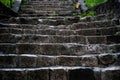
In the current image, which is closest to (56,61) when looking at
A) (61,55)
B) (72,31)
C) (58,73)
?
(61,55)

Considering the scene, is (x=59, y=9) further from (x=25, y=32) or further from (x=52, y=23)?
(x=25, y=32)

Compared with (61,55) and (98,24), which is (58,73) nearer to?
(61,55)

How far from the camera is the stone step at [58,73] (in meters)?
3.43

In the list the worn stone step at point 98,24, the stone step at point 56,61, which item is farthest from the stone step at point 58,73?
the worn stone step at point 98,24

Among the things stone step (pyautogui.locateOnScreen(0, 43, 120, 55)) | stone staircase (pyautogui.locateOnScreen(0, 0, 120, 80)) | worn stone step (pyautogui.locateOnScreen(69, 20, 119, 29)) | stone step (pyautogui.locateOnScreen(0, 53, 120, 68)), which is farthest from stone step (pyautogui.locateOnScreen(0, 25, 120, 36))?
stone step (pyautogui.locateOnScreen(0, 53, 120, 68))

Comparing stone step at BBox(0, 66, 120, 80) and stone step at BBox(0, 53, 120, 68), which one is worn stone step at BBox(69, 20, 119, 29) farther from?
stone step at BBox(0, 66, 120, 80)

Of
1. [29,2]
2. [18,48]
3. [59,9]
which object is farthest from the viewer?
[29,2]

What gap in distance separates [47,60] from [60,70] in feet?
1.54

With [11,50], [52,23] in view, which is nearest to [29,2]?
[52,23]

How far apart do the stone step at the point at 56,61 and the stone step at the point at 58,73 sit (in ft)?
A: 1.16

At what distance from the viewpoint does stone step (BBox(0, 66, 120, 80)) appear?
11.3 ft

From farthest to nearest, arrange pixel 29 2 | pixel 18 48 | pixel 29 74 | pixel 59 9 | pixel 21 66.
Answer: pixel 29 2
pixel 59 9
pixel 18 48
pixel 21 66
pixel 29 74

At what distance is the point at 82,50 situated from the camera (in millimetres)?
4367

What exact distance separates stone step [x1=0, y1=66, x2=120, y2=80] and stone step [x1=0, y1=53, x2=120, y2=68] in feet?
1.16
